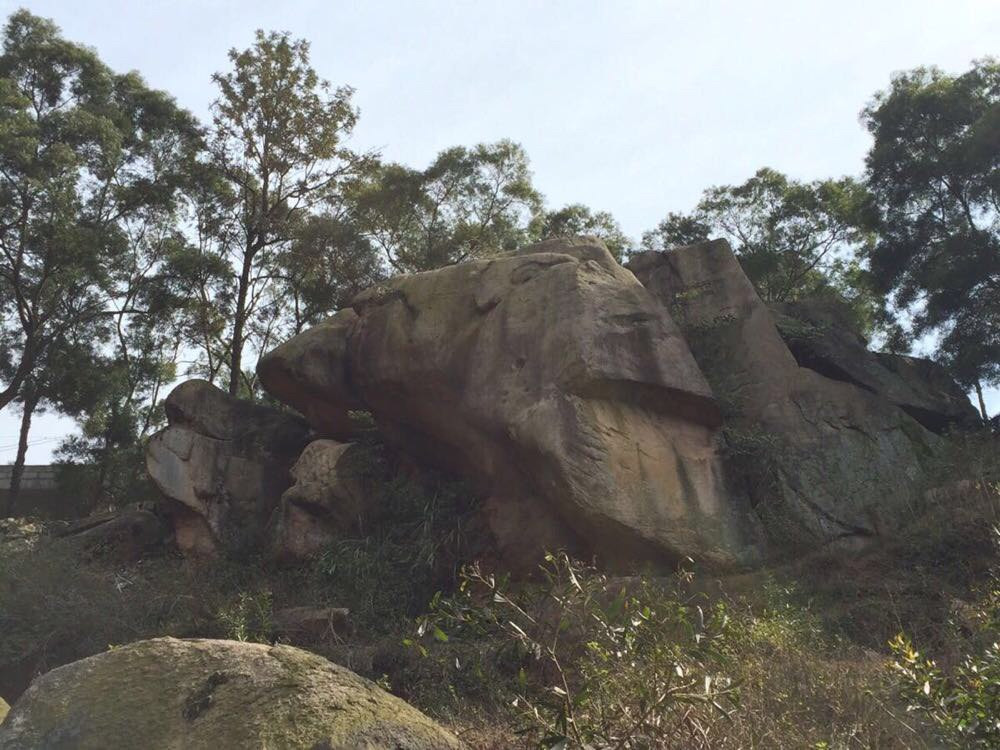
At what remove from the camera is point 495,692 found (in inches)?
309

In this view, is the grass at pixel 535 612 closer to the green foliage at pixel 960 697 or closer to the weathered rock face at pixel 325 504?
the weathered rock face at pixel 325 504

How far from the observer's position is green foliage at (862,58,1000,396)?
16828 mm

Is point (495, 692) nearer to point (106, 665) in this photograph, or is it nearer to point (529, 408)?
point (106, 665)

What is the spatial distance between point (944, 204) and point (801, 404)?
272 inches

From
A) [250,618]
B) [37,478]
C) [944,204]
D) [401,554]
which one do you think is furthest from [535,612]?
[37,478]

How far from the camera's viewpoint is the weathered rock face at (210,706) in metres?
4.50

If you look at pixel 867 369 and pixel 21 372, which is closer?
pixel 867 369

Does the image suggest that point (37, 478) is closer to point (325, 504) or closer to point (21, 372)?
point (21, 372)

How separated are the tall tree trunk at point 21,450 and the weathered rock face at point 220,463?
5863mm

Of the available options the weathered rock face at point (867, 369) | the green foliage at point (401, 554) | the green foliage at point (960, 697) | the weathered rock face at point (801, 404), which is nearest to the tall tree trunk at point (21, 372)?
the green foliage at point (401, 554)

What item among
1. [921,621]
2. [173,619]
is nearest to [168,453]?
[173,619]

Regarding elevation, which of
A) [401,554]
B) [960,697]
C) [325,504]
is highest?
[325,504]

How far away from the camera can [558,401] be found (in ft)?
38.9

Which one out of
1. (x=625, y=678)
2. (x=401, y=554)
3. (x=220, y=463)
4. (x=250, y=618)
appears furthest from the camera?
(x=220, y=463)
